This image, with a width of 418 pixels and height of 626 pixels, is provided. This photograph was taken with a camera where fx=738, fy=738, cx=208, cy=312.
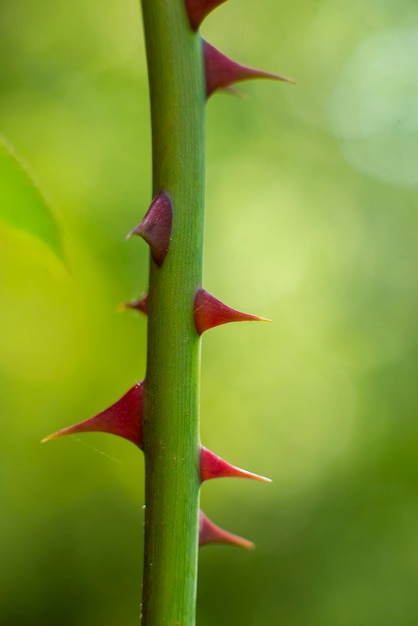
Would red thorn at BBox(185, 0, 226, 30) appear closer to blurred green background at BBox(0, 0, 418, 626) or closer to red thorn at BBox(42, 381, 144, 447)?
red thorn at BBox(42, 381, 144, 447)

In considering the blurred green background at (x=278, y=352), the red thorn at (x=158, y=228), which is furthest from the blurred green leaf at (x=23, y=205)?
the blurred green background at (x=278, y=352)

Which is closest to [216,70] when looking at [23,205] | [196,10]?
[196,10]

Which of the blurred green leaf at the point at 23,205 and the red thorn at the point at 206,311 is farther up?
the blurred green leaf at the point at 23,205

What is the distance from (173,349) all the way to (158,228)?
0.23ft

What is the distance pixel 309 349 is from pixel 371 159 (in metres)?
1.07

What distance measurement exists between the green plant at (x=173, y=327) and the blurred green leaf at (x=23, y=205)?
5cm

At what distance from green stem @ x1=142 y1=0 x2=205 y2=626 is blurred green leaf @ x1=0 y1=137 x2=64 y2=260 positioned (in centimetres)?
6

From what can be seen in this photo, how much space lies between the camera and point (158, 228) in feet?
1.39

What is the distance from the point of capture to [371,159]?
3.94 meters

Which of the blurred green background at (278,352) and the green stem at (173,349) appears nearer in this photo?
Answer: the green stem at (173,349)

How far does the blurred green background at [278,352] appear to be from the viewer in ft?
11.1

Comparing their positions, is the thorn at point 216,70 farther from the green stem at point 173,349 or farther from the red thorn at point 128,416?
the red thorn at point 128,416

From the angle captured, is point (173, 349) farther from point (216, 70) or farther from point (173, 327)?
point (216, 70)

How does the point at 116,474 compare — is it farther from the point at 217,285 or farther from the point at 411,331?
the point at 411,331
